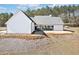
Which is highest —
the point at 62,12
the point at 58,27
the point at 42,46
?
the point at 62,12

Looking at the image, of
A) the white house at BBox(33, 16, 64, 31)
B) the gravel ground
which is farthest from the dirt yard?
the white house at BBox(33, 16, 64, 31)

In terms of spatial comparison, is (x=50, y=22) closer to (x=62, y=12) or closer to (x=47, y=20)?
(x=47, y=20)

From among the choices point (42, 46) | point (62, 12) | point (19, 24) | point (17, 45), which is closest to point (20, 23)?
point (19, 24)

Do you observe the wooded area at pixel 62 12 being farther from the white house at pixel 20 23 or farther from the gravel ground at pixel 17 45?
the gravel ground at pixel 17 45

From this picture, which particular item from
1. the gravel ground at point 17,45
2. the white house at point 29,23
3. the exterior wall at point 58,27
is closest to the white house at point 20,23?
the white house at point 29,23

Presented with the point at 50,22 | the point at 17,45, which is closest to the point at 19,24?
the point at 17,45

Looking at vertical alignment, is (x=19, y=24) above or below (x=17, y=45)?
above
